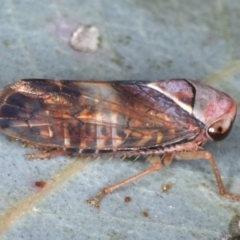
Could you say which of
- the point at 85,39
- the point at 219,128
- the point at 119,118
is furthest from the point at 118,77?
the point at 219,128

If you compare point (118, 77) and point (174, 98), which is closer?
point (174, 98)

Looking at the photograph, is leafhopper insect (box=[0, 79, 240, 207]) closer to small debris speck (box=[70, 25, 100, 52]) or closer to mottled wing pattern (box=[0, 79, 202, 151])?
mottled wing pattern (box=[0, 79, 202, 151])

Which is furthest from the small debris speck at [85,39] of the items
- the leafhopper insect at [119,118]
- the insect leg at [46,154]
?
the insect leg at [46,154]

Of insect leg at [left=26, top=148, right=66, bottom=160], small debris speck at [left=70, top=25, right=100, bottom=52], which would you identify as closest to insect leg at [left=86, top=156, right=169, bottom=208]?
insect leg at [left=26, top=148, right=66, bottom=160]

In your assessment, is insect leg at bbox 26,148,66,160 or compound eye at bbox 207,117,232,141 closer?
insect leg at bbox 26,148,66,160

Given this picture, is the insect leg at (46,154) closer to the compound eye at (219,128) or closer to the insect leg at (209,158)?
the insect leg at (209,158)

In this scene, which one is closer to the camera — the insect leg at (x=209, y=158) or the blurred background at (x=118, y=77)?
the blurred background at (x=118, y=77)

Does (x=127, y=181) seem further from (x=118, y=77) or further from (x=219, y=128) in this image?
(x=118, y=77)
